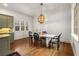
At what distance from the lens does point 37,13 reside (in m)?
1.87

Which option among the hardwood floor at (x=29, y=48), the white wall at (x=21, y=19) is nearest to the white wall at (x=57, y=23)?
the white wall at (x=21, y=19)

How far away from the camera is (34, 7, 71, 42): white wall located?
1874mm

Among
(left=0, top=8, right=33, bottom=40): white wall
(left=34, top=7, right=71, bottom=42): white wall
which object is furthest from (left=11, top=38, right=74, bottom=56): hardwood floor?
(left=34, top=7, right=71, bottom=42): white wall

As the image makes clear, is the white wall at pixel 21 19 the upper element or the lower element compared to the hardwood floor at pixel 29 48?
upper

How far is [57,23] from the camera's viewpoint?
204 centimetres

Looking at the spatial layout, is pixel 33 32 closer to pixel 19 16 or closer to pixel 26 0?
pixel 19 16

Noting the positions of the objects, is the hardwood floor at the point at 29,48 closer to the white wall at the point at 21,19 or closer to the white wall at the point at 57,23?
the white wall at the point at 21,19

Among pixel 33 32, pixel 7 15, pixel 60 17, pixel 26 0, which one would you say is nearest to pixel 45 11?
pixel 60 17

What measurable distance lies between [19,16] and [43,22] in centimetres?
50

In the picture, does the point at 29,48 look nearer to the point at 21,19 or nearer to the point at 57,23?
the point at 21,19

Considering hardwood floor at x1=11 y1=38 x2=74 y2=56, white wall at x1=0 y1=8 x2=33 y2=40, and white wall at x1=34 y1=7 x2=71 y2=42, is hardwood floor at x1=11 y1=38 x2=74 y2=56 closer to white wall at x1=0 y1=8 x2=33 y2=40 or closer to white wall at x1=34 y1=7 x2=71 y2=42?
white wall at x1=0 y1=8 x2=33 y2=40

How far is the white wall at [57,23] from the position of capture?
187 centimetres

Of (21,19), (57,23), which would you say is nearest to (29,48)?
(21,19)

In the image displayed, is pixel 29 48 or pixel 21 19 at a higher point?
pixel 21 19
